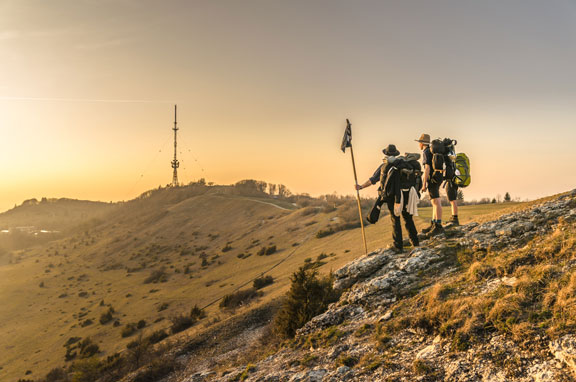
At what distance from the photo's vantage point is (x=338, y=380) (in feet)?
17.1

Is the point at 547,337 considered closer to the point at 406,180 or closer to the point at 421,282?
the point at 421,282

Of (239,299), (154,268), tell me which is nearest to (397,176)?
(239,299)

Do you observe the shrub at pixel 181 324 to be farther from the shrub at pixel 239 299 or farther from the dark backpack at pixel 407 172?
the dark backpack at pixel 407 172

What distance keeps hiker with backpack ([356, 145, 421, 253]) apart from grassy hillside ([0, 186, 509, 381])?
6814 millimetres

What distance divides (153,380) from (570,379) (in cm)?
982

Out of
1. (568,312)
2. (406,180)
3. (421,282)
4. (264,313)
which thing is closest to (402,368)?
(568,312)

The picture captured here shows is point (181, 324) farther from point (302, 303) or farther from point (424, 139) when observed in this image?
point (424, 139)

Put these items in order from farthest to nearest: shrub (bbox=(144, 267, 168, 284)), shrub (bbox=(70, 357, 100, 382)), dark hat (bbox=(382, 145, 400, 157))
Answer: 1. shrub (bbox=(144, 267, 168, 284))
2. shrub (bbox=(70, 357, 100, 382))
3. dark hat (bbox=(382, 145, 400, 157))

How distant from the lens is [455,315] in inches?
209

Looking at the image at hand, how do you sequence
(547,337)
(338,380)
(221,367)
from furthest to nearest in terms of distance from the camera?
(221,367) < (338,380) < (547,337)

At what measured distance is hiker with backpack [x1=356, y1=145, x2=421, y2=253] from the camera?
883 cm

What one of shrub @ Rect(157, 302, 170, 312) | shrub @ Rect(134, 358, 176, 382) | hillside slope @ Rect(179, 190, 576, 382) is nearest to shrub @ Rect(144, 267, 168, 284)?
shrub @ Rect(157, 302, 170, 312)

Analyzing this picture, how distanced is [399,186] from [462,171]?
2436 millimetres

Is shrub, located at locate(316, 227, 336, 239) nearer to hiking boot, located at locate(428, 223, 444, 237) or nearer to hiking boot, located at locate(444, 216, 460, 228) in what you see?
hiking boot, located at locate(444, 216, 460, 228)
